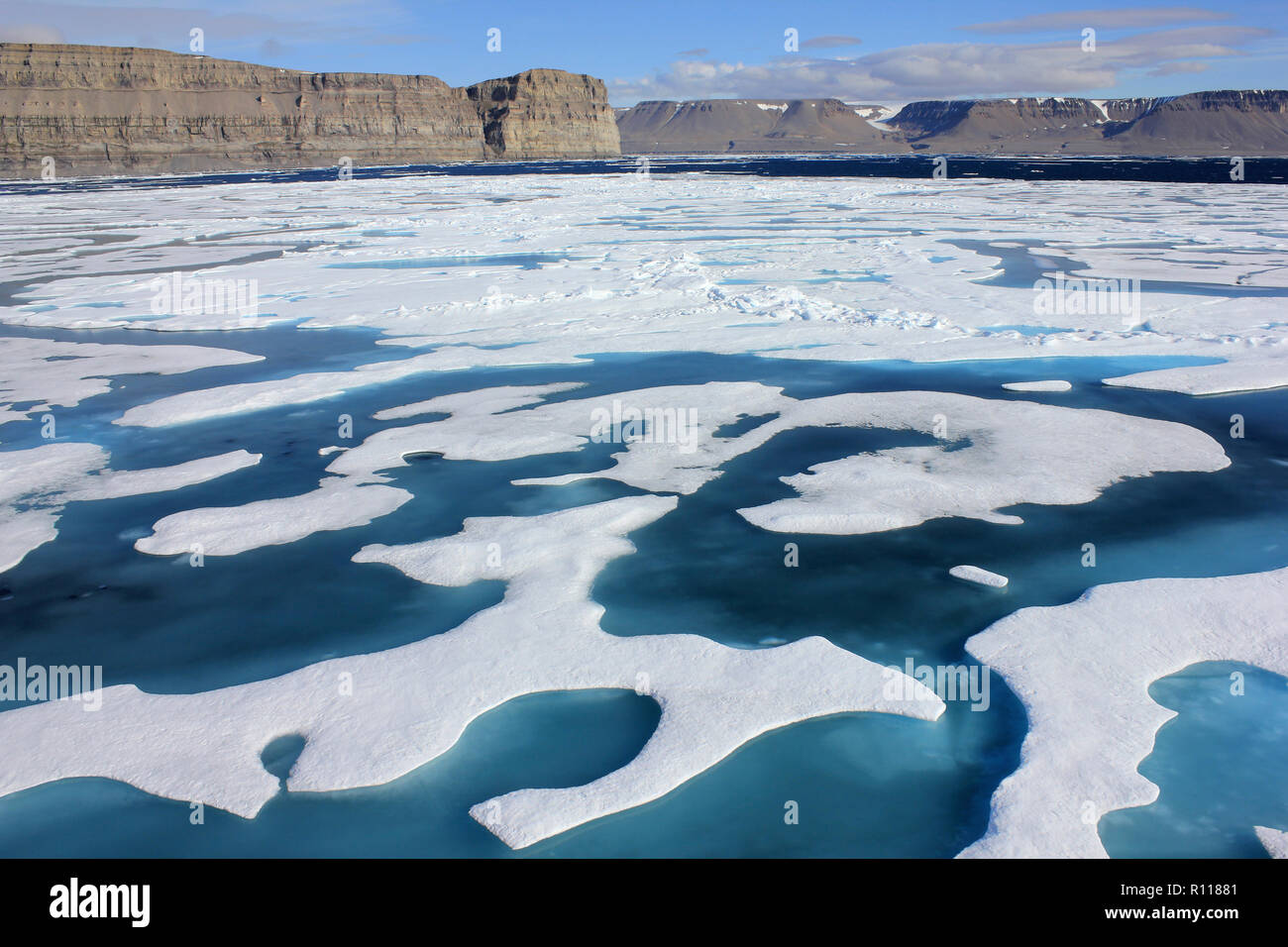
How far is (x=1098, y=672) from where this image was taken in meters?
4.09

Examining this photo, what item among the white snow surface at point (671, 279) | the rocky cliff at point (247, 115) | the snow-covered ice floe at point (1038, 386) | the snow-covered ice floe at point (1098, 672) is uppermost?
the rocky cliff at point (247, 115)

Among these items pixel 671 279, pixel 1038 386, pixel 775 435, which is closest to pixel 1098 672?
pixel 775 435

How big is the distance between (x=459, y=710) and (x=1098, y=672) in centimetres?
283

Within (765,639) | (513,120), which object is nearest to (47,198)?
(765,639)

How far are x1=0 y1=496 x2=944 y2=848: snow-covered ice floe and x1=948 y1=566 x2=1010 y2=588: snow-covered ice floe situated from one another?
1.15 meters

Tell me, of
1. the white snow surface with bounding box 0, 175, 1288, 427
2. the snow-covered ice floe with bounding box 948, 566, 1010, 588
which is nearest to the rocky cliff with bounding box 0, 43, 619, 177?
the white snow surface with bounding box 0, 175, 1288, 427

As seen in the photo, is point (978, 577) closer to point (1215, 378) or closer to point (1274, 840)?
point (1274, 840)

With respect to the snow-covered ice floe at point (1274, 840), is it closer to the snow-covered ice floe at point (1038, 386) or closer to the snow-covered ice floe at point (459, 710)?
the snow-covered ice floe at point (459, 710)

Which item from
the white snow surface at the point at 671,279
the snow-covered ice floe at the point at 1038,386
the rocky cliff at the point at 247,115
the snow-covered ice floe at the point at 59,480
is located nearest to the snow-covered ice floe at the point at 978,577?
the snow-covered ice floe at the point at 1038,386

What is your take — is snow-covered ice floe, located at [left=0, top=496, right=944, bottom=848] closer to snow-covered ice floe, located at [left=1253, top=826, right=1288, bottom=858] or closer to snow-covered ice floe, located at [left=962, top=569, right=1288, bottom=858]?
snow-covered ice floe, located at [left=962, top=569, right=1288, bottom=858]

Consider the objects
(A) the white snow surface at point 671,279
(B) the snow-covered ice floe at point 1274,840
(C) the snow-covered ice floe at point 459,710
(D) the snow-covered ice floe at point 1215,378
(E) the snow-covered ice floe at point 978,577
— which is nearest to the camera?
(B) the snow-covered ice floe at point 1274,840

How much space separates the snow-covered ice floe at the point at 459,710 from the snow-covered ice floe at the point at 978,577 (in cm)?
115

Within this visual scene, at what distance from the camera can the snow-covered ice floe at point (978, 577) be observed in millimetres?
4992
